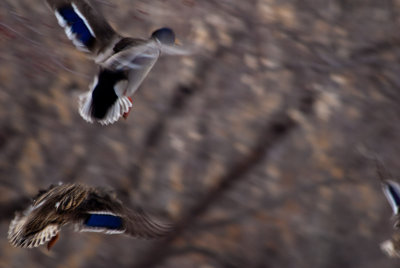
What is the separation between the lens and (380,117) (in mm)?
1783

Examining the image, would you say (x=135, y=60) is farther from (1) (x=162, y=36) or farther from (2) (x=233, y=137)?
(2) (x=233, y=137)

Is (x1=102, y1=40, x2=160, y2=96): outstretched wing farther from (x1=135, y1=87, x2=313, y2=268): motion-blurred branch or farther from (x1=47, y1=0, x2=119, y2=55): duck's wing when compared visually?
(x1=135, y1=87, x2=313, y2=268): motion-blurred branch

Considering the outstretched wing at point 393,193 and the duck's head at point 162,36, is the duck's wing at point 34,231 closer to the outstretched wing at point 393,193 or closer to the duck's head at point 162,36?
the duck's head at point 162,36

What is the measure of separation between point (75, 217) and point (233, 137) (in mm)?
779

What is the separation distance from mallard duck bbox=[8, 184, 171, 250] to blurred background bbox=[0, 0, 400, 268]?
0.40m

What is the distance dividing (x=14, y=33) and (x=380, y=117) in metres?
1.20

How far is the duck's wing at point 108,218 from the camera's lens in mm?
1151

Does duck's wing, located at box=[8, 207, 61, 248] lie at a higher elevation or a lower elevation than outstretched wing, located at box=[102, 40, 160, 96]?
lower

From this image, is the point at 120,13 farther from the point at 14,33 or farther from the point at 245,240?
the point at 245,240

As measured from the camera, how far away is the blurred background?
1631 mm

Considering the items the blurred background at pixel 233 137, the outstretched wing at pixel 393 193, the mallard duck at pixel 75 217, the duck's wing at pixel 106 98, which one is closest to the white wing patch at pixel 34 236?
the mallard duck at pixel 75 217

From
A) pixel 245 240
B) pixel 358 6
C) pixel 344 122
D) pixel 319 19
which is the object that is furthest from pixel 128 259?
pixel 358 6

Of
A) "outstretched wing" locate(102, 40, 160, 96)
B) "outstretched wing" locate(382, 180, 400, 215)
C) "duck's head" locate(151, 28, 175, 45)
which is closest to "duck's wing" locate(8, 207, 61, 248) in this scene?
"outstretched wing" locate(102, 40, 160, 96)

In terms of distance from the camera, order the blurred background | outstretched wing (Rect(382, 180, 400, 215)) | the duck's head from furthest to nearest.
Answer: the blurred background
outstretched wing (Rect(382, 180, 400, 215))
the duck's head
